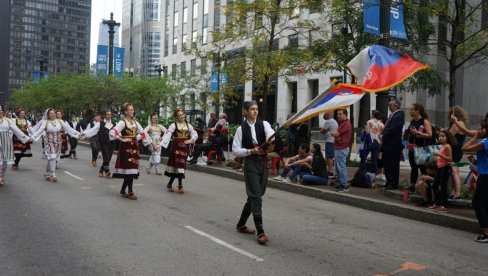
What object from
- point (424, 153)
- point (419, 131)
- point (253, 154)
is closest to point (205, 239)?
point (253, 154)

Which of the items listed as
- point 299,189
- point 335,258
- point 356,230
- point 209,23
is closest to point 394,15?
point 299,189

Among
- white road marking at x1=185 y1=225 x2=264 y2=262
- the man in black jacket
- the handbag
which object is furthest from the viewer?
the man in black jacket

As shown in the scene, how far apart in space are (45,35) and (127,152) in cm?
16454

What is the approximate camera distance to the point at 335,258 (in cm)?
605

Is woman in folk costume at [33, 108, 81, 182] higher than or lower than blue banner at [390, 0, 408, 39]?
lower

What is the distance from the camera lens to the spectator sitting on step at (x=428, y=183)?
9.05 meters

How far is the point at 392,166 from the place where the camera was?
34.7 ft

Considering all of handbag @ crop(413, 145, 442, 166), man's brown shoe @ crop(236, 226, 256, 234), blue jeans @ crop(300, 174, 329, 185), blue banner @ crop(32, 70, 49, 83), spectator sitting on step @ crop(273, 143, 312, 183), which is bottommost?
man's brown shoe @ crop(236, 226, 256, 234)

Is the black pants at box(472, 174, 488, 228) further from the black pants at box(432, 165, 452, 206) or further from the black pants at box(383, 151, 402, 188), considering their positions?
the black pants at box(383, 151, 402, 188)

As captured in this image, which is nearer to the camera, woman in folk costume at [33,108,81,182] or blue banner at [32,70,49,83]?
woman in folk costume at [33,108,81,182]

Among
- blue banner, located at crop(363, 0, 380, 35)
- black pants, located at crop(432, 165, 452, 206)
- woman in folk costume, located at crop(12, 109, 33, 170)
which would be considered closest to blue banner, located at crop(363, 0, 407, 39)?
blue banner, located at crop(363, 0, 380, 35)

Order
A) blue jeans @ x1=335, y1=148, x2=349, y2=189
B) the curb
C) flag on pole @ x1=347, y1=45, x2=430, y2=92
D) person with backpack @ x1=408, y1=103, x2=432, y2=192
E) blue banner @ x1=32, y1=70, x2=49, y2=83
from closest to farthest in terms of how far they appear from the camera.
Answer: flag on pole @ x1=347, y1=45, x2=430, y2=92
the curb
person with backpack @ x1=408, y1=103, x2=432, y2=192
blue jeans @ x1=335, y1=148, x2=349, y2=189
blue banner @ x1=32, y1=70, x2=49, y2=83

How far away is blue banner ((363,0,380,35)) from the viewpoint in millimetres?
11156

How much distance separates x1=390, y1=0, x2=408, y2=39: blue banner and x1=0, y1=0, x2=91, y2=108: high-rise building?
506 ft
